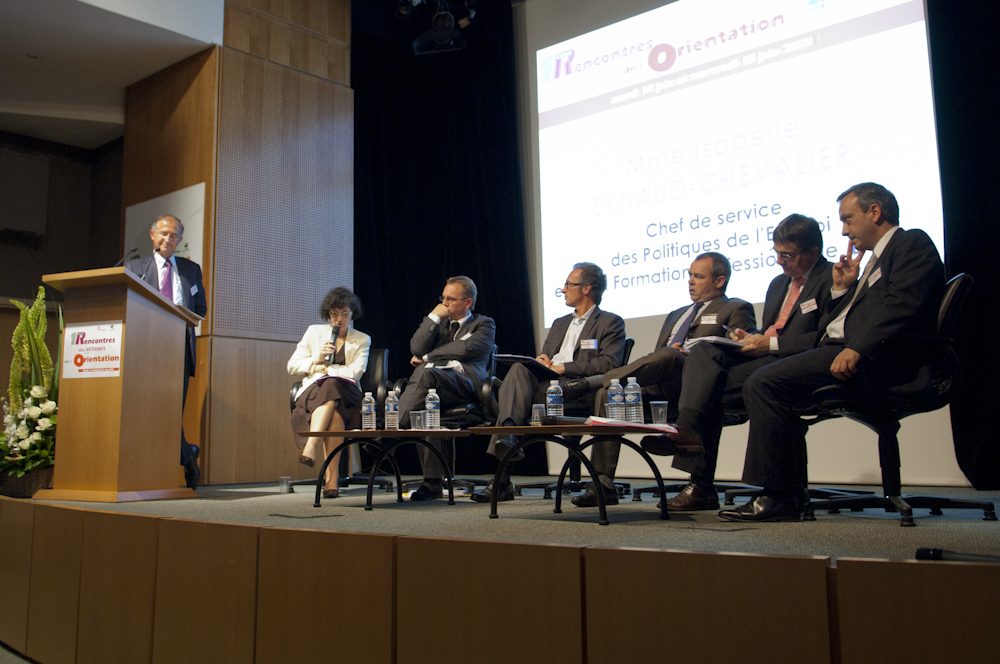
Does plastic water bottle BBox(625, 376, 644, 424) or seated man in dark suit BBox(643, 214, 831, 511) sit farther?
plastic water bottle BBox(625, 376, 644, 424)

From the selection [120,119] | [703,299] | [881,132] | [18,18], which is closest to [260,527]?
[703,299]

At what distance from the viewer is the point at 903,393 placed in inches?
99.1

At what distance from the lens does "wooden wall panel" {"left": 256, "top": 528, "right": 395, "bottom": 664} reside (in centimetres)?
168

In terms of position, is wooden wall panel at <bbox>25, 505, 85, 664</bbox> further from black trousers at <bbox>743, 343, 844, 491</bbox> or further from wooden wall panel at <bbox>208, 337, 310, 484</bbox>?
wooden wall panel at <bbox>208, 337, 310, 484</bbox>

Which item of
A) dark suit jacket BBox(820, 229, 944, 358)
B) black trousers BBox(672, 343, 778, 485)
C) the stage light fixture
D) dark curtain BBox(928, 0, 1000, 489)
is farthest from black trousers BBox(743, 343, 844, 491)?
the stage light fixture

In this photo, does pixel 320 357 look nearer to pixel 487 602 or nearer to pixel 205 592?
pixel 205 592

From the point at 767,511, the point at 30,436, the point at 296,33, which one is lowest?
the point at 767,511

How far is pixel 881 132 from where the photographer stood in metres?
4.10

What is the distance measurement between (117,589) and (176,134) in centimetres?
417

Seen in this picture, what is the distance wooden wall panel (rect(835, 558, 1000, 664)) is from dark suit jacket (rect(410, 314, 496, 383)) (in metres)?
2.84

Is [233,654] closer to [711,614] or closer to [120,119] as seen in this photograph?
[711,614]

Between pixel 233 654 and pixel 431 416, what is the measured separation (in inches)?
62.5

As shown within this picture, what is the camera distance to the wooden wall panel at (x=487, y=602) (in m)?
1.43

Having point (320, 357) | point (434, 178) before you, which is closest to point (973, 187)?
point (320, 357)
